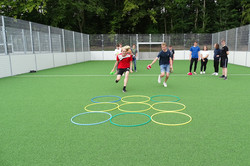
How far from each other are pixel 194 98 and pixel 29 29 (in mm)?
13109

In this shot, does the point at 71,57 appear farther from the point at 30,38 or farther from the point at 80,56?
the point at 30,38

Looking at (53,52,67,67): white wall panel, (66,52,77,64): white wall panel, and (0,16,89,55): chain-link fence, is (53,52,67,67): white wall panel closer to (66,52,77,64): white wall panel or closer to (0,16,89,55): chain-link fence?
(0,16,89,55): chain-link fence

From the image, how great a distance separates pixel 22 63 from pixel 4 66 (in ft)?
5.56

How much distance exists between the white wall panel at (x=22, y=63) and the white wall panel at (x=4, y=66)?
42cm

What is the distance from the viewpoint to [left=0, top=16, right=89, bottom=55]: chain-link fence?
41.1 ft

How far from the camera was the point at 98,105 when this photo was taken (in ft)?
19.5

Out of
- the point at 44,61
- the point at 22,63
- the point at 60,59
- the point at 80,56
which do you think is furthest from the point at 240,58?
the point at 22,63

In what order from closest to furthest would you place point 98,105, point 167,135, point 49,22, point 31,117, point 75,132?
point 167,135 < point 75,132 < point 31,117 < point 98,105 < point 49,22

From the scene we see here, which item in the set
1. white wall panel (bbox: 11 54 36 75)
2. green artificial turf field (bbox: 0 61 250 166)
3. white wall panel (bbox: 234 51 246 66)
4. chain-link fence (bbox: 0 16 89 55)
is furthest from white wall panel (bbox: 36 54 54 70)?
white wall panel (bbox: 234 51 246 66)

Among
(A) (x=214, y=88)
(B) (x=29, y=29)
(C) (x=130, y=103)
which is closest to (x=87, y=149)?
(C) (x=130, y=103)

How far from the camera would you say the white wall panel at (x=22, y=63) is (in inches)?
518

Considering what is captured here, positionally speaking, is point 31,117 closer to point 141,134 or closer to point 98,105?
point 98,105

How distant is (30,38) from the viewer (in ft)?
49.2

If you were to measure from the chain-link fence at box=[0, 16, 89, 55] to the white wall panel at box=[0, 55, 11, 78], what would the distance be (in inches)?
14.1
